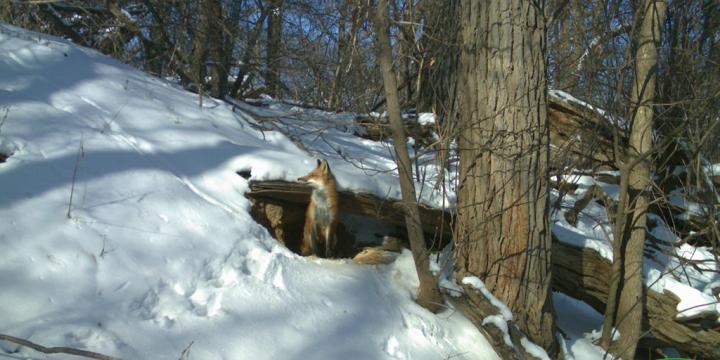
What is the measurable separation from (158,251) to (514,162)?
2999 millimetres

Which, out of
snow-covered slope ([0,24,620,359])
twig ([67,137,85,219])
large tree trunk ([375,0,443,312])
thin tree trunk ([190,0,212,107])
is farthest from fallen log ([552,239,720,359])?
thin tree trunk ([190,0,212,107])

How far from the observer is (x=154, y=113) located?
18.5 feet

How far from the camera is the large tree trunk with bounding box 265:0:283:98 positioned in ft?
31.3

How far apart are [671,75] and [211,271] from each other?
609 cm

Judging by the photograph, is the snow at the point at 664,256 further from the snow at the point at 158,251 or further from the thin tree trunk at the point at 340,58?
the thin tree trunk at the point at 340,58

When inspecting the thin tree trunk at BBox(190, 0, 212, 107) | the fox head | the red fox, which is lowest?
the red fox

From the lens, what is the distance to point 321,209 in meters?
5.48

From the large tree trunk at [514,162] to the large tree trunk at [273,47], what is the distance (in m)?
5.77

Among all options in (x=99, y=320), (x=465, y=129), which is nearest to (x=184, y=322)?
(x=99, y=320)

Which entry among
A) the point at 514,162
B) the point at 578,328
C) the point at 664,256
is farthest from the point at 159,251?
the point at 664,256

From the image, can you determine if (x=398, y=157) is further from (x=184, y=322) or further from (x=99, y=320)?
(x=99, y=320)

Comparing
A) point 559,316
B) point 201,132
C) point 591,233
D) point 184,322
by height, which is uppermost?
point 201,132

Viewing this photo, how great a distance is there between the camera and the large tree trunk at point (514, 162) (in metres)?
4.39

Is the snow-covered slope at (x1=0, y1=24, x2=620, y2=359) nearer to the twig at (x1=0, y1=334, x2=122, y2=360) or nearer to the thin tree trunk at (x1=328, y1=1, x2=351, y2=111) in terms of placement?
the twig at (x1=0, y1=334, x2=122, y2=360)
